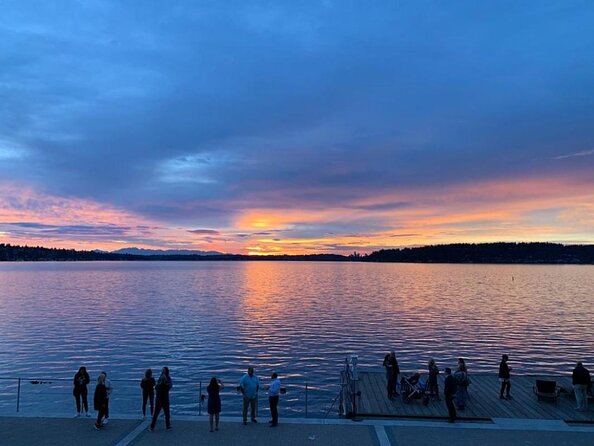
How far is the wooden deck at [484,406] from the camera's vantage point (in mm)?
17453

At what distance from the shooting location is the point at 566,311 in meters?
66.1

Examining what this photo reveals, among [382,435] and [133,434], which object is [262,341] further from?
[382,435]

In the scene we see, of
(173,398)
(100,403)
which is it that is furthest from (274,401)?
(173,398)

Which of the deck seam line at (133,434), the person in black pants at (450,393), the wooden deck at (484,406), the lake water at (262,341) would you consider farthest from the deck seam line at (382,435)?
the lake water at (262,341)

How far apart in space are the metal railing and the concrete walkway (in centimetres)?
659

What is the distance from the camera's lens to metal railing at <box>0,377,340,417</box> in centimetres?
2377

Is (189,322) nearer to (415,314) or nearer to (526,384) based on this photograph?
(415,314)

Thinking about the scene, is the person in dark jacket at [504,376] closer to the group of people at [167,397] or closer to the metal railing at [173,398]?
the metal railing at [173,398]

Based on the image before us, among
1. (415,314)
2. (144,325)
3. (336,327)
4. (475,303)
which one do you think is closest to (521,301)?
(475,303)

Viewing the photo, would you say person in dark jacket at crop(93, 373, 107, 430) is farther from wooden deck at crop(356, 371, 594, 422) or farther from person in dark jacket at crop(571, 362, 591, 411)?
person in dark jacket at crop(571, 362, 591, 411)

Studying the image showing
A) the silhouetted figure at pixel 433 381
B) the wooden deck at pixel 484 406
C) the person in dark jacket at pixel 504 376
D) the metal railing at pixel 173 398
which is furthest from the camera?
the metal railing at pixel 173 398

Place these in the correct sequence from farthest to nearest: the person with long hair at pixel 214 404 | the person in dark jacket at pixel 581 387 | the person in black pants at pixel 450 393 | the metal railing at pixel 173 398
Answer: the metal railing at pixel 173 398 → the person in dark jacket at pixel 581 387 → the person in black pants at pixel 450 393 → the person with long hair at pixel 214 404

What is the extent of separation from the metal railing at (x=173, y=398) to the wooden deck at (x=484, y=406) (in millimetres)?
4007

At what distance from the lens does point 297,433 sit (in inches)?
589
